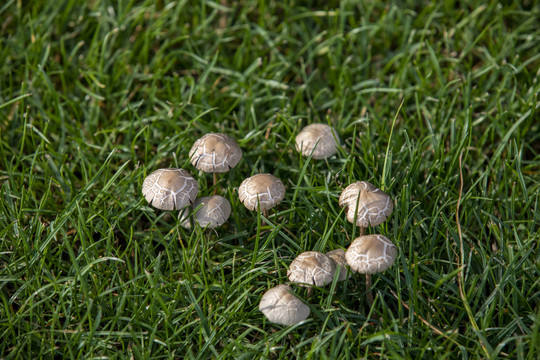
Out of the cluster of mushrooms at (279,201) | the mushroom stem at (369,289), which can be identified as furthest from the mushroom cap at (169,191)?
the mushroom stem at (369,289)

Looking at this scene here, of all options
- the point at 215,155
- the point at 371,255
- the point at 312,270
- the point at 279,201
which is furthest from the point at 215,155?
the point at 371,255

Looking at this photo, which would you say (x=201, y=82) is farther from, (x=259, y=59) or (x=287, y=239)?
(x=287, y=239)

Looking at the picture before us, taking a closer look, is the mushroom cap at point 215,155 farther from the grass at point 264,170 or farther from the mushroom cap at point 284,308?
the mushroom cap at point 284,308

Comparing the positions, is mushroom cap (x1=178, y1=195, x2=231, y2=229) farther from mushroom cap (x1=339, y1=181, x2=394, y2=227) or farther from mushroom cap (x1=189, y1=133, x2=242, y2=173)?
mushroom cap (x1=339, y1=181, x2=394, y2=227)

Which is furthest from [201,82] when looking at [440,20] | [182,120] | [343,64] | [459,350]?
[459,350]

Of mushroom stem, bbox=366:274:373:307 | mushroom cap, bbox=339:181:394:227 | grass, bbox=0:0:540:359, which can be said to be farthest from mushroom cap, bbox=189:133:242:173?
mushroom stem, bbox=366:274:373:307
